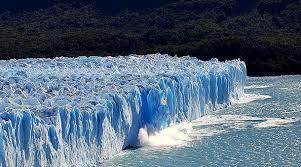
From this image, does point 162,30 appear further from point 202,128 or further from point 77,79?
point 77,79

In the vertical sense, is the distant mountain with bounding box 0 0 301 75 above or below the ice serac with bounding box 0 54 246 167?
above

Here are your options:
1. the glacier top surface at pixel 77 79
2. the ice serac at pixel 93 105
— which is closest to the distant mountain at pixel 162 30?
the glacier top surface at pixel 77 79

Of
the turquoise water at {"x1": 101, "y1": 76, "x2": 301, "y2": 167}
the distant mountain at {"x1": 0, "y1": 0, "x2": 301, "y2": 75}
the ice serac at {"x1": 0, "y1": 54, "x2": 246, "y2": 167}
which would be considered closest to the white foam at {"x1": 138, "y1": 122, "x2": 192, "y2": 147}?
the turquoise water at {"x1": 101, "y1": 76, "x2": 301, "y2": 167}

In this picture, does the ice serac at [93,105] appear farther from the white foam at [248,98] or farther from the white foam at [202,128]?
the white foam at [248,98]

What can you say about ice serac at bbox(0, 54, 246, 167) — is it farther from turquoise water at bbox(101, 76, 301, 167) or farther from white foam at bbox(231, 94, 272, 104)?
white foam at bbox(231, 94, 272, 104)

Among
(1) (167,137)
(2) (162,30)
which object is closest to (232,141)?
(1) (167,137)

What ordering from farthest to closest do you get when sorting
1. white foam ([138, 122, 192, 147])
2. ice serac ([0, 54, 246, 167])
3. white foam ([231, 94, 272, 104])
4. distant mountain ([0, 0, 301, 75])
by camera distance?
distant mountain ([0, 0, 301, 75]) → white foam ([231, 94, 272, 104]) → white foam ([138, 122, 192, 147]) → ice serac ([0, 54, 246, 167])

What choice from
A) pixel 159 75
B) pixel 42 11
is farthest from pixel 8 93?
pixel 42 11
